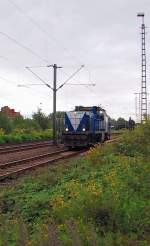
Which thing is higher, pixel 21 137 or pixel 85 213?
pixel 21 137

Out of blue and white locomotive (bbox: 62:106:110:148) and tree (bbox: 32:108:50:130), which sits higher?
tree (bbox: 32:108:50:130)

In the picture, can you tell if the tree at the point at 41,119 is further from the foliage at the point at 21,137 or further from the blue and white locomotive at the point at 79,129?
the blue and white locomotive at the point at 79,129

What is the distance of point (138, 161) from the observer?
1652 centimetres

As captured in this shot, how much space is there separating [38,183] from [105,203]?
6.41m

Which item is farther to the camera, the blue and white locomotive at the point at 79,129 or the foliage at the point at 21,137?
the foliage at the point at 21,137

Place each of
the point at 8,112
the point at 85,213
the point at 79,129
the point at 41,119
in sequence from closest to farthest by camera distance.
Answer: the point at 85,213
the point at 79,129
the point at 41,119
the point at 8,112

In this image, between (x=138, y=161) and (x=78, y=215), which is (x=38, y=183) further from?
(x=78, y=215)

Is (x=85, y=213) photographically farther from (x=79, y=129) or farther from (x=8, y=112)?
(x=8, y=112)

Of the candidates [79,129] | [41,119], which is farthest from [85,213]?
[41,119]

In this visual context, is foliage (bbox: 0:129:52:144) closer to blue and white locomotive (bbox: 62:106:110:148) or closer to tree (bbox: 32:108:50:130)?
tree (bbox: 32:108:50:130)

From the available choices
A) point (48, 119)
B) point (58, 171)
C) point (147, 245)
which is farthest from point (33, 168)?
point (48, 119)

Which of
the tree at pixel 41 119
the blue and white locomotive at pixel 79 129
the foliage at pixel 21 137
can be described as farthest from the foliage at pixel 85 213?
the tree at pixel 41 119

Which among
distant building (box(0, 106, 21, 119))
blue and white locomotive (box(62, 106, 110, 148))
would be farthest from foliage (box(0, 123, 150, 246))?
distant building (box(0, 106, 21, 119))

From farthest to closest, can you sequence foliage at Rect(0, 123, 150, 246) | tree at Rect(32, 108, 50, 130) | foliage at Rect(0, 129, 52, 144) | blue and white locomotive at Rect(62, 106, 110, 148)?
tree at Rect(32, 108, 50, 130) → foliage at Rect(0, 129, 52, 144) → blue and white locomotive at Rect(62, 106, 110, 148) → foliage at Rect(0, 123, 150, 246)
